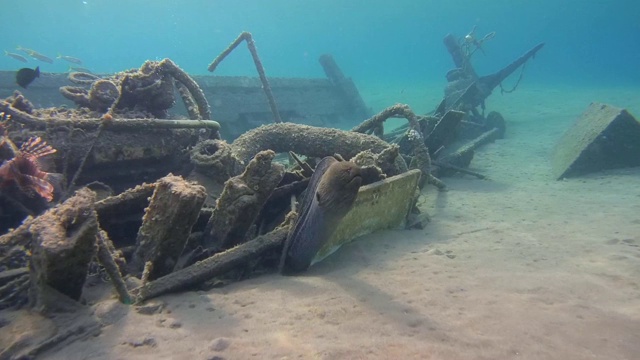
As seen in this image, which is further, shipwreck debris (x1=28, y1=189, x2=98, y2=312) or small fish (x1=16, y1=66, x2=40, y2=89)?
small fish (x1=16, y1=66, x2=40, y2=89)

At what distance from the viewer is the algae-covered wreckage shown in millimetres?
2430

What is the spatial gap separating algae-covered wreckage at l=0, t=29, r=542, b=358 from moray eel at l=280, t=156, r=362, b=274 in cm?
1

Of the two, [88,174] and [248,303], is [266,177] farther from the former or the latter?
[88,174]

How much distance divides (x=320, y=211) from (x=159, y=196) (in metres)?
1.38

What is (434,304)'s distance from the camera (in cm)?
270

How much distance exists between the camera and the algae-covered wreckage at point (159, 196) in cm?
243

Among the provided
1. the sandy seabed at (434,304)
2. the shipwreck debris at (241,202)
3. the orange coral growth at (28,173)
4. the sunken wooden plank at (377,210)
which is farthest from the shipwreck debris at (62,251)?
the sunken wooden plank at (377,210)

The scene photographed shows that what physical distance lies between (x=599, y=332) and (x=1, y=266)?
4.42 meters

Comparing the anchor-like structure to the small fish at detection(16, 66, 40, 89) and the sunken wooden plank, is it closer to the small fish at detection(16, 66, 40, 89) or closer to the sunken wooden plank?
the sunken wooden plank

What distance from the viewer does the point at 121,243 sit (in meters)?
3.63

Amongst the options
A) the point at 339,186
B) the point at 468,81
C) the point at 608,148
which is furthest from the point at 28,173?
the point at 468,81

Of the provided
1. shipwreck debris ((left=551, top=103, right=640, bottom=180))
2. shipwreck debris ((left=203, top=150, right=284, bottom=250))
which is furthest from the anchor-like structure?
shipwreck debris ((left=203, top=150, right=284, bottom=250))

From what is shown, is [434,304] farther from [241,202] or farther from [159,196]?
[159,196]

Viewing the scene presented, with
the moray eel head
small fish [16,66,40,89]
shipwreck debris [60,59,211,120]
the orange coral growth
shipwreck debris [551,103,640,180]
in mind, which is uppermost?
small fish [16,66,40,89]
